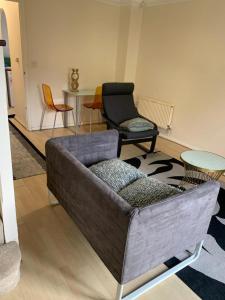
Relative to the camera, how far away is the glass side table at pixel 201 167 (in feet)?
7.55

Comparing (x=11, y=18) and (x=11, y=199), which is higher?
(x=11, y=18)

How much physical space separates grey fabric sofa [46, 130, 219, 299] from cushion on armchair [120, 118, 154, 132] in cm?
171

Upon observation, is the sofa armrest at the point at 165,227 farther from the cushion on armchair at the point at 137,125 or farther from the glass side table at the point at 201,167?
the cushion on armchair at the point at 137,125

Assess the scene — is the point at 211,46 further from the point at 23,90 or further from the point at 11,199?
the point at 11,199

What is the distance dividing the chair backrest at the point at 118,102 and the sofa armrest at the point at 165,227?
2.30 meters

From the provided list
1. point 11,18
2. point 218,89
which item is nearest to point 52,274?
point 218,89

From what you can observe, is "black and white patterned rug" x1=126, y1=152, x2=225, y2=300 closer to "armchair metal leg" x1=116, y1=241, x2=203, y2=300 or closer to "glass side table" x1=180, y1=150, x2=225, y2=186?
"armchair metal leg" x1=116, y1=241, x2=203, y2=300

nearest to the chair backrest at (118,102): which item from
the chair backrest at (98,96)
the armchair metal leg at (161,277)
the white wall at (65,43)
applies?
the chair backrest at (98,96)

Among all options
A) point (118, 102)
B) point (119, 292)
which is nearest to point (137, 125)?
point (118, 102)

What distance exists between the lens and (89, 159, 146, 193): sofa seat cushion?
70.9 inches

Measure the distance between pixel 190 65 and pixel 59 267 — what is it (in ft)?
11.2

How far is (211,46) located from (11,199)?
337cm

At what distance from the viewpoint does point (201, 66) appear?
3629 mm

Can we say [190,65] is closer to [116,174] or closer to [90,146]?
[90,146]
